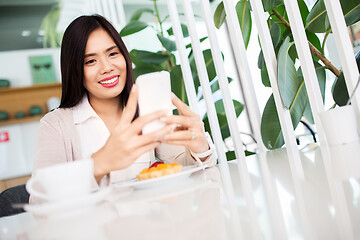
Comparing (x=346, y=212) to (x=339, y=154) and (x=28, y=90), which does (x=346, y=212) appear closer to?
(x=339, y=154)

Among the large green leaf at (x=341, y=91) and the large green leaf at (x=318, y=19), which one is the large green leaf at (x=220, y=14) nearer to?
the large green leaf at (x=318, y=19)

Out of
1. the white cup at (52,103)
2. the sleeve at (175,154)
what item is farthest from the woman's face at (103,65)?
the white cup at (52,103)

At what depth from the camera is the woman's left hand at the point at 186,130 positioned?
2.54 ft

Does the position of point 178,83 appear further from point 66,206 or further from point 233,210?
point 233,210

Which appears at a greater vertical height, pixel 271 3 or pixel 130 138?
pixel 271 3

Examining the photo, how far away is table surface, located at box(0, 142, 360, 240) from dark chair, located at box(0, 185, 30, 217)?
548 millimetres

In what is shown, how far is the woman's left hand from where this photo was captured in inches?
30.5

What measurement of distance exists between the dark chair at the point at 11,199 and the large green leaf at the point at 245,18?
3.37 feet

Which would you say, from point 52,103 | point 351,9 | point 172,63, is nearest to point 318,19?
point 351,9

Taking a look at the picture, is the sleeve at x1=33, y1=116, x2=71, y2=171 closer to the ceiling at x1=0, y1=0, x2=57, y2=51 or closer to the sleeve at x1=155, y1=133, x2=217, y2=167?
the sleeve at x1=155, y1=133, x2=217, y2=167

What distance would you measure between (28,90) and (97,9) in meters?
2.06

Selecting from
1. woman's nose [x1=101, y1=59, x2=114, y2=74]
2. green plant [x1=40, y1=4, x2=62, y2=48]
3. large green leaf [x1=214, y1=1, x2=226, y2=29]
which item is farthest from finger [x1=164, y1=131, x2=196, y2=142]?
green plant [x1=40, y1=4, x2=62, y2=48]

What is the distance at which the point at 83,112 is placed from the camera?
1288 mm

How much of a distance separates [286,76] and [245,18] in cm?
43
